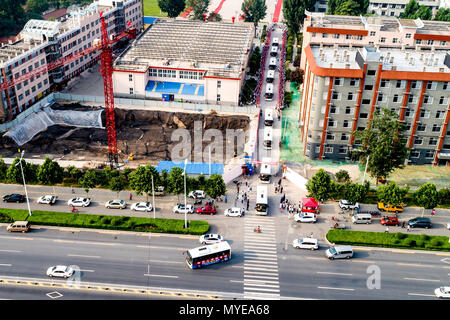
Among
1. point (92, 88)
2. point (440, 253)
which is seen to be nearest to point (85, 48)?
point (92, 88)

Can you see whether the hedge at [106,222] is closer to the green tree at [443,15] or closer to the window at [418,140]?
the window at [418,140]

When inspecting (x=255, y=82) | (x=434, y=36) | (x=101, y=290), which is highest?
(x=434, y=36)

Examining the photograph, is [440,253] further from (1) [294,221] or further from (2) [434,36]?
(2) [434,36]

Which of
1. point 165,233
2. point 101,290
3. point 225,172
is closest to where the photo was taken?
point 101,290

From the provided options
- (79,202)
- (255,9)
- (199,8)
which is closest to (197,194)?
(79,202)

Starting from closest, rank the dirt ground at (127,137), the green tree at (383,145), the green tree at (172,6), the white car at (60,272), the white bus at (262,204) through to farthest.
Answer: the white car at (60,272)
the white bus at (262,204)
the green tree at (383,145)
the dirt ground at (127,137)
the green tree at (172,6)

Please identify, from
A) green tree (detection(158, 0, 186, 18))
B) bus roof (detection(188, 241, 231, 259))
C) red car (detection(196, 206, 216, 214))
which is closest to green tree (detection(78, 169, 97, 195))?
red car (detection(196, 206, 216, 214))

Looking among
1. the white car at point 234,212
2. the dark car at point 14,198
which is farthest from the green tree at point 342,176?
the dark car at point 14,198
